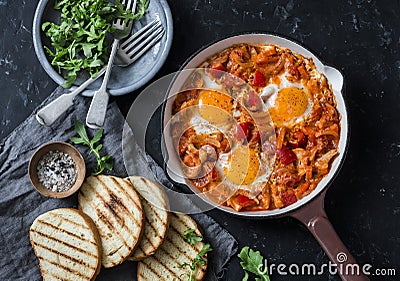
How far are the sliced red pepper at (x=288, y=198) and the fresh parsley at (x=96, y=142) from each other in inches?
55.8

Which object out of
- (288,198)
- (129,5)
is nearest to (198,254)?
(288,198)

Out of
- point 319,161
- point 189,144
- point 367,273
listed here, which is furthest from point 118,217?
point 367,273

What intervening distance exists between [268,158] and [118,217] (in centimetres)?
128

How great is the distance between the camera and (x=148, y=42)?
5359 mm

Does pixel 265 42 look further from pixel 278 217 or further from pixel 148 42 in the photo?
pixel 278 217

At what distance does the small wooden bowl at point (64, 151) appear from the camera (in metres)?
5.18

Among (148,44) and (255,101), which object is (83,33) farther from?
(255,101)

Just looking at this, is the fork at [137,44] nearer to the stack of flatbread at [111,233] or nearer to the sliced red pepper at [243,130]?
the stack of flatbread at [111,233]

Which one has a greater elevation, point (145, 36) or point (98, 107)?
point (145, 36)

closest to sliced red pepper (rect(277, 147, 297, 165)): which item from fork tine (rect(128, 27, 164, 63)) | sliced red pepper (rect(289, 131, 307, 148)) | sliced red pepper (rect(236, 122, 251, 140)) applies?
sliced red pepper (rect(289, 131, 307, 148))

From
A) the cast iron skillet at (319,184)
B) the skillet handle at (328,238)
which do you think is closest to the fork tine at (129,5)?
the cast iron skillet at (319,184)

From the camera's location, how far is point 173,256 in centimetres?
530

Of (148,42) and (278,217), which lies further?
(148,42)

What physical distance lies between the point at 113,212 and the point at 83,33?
145 centimetres
